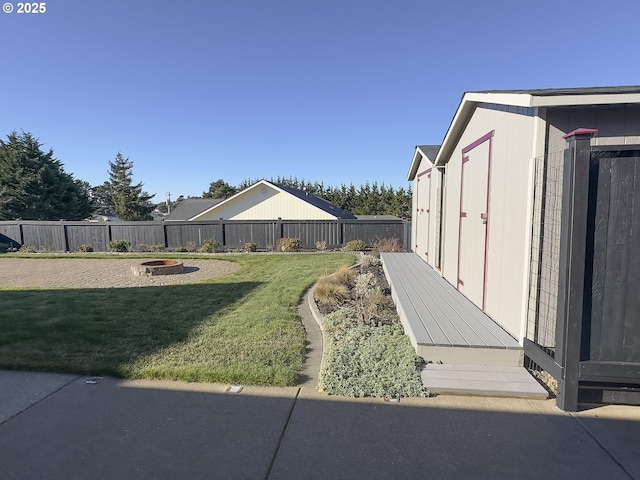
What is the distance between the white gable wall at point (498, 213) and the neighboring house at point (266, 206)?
17.2 metres

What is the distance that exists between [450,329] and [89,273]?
11.1 meters

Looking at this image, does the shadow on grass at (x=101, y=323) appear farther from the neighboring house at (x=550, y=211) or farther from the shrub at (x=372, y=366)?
the neighboring house at (x=550, y=211)

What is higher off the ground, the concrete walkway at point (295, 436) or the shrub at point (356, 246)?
the shrub at point (356, 246)

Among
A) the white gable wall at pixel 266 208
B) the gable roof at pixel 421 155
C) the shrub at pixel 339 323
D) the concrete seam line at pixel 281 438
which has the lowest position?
the concrete seam line at pixel 281 438

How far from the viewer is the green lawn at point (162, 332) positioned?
12.4 feet

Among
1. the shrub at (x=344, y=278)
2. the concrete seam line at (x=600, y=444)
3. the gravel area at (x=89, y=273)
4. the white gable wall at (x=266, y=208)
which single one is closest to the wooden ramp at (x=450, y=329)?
the concrete seam line at (x=600, y=444)

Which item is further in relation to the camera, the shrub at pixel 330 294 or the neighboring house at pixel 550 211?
the shrub at pixel 330 294

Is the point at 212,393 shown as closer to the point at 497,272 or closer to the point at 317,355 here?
the point at 317,355

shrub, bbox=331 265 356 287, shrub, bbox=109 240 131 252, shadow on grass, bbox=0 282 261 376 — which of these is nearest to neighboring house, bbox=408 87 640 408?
shrub, bbox=331 265 356 287

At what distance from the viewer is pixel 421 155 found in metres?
10.8

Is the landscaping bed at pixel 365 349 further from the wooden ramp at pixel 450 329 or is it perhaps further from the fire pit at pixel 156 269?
the fire pit at pixel 156 269

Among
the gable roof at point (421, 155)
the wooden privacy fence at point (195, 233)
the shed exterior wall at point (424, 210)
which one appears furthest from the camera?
the wooden privacy fence at point (195, 233)

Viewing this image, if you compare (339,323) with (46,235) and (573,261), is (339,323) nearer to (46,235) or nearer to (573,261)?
(573,261)

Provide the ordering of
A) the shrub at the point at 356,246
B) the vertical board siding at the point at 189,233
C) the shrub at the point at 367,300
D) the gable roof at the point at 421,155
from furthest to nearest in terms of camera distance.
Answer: the vertical board siding at the point at 189,233 → the shrub at the point at 356,246 → the gable roof at the point at 421,155 → the shrub at the point at 367,300
